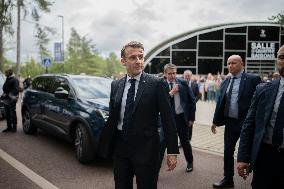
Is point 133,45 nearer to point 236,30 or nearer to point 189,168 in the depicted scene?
point 189,168

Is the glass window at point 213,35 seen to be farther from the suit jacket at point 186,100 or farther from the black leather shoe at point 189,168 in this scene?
the black leather shoe at point 189,168

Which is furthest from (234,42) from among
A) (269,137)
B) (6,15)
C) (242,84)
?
(269,137)

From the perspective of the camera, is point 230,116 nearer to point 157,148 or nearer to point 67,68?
point 157,148

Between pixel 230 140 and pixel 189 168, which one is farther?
pixel 189 168

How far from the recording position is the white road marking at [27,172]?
17.8ft

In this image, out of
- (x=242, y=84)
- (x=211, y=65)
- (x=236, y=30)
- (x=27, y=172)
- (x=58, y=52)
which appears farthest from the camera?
(x=211, y=65)

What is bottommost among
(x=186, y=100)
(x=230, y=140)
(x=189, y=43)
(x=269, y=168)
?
(x=230, y=140)

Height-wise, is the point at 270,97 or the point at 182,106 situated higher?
the point at 270,97

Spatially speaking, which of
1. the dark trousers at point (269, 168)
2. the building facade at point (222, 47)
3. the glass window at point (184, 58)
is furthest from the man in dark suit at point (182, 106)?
the glass window at point (184, 58)

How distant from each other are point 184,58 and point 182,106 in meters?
32.0

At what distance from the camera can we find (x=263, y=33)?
3656 centimetres

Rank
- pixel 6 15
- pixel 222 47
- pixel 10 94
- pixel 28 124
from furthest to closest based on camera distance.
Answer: pixel 222 47
pixel 6 15
pixel 10 94
pixel 28 124

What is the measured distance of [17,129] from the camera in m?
10.6

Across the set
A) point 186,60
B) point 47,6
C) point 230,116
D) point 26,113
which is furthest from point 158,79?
point 186,60
